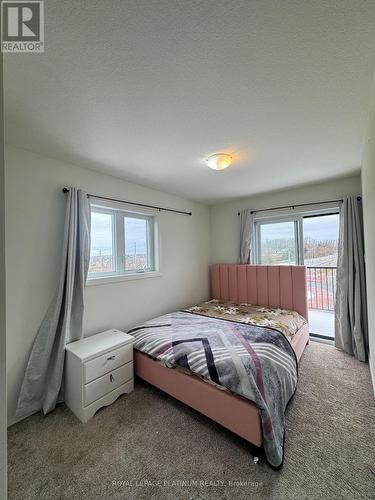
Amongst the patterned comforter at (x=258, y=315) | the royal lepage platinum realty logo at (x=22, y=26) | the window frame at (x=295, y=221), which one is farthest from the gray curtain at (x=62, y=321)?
the window frame at (x=295, y=221)

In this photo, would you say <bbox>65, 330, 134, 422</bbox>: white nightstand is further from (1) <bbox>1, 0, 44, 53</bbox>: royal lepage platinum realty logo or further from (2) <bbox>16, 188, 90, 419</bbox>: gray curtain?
(1) <bbox>1, 0, 44, 53</bbox>: royal lepage platinum realty logo

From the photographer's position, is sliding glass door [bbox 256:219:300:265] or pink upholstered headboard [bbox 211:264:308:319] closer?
pink upholstered headboard [bbox 211:264:308:319]

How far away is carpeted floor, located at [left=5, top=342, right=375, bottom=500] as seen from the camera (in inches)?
47.9

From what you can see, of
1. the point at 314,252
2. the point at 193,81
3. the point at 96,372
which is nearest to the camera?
the point at 193,81

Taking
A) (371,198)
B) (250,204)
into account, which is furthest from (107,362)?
(250,204)

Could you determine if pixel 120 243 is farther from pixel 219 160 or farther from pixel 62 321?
pixel 219 160

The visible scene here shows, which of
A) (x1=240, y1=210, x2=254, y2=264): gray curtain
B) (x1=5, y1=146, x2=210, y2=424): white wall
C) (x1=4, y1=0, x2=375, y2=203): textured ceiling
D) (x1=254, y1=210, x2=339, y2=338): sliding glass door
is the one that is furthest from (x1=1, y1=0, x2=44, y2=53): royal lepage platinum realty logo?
(x1=254, y1=210, x2=339, y2=338): sliding glass door

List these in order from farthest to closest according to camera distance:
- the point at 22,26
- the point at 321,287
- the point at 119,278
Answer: the point at 321,287
the point at 119,278
the point at 22,26

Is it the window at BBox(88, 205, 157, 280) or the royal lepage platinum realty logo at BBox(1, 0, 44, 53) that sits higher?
the royal lepage platinum realty logo at BBox(1, 0, 44, 53)

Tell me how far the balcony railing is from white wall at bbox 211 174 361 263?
1140 mm

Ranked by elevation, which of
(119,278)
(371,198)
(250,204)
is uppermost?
(250,204)

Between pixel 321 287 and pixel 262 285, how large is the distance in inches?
39.1

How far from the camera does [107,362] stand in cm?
190

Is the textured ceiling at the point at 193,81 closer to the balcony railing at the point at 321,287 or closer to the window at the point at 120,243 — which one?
the window at the point at 120,243
